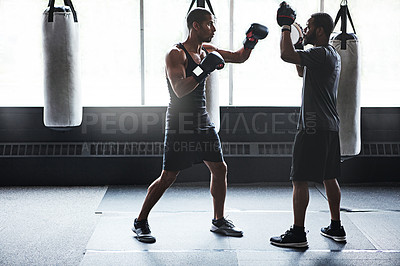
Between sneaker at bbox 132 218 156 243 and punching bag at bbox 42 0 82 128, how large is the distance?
1.06 m

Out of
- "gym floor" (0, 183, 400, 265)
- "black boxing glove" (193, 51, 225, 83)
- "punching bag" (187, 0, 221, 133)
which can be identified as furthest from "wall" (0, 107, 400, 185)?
"black boxing glove" (193, 51, 225, 83)

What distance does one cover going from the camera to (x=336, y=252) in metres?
2.83

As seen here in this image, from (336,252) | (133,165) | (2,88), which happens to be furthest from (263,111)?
(2,88)

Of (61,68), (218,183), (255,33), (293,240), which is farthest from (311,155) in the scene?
(61,68)

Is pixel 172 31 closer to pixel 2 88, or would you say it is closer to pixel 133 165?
pixel 133 165

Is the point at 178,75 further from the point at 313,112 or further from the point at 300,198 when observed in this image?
the point at 300,198

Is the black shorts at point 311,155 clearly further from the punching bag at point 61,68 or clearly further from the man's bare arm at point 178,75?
the punching bag at point 61,68

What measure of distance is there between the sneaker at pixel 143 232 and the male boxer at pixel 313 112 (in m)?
0.80

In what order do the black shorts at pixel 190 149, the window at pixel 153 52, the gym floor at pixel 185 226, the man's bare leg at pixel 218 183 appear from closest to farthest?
the gym floor at pixel 185 226 → the black shorts at pixel 190 149 → the man's bare leg at pixel 218 183 → the window at pixel 153 52

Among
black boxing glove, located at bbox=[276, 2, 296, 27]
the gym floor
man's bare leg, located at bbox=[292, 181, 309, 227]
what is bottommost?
the gym floor

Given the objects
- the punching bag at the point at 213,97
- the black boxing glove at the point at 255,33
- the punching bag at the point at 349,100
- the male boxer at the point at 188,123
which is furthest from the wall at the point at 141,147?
the male boxer at the point at 188,123

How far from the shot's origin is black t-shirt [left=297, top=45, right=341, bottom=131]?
9.25 ft

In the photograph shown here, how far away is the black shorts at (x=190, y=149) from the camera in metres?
3.00

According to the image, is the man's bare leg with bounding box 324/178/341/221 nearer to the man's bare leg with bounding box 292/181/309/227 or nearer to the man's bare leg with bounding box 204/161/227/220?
the man's bare leg with bounding box 292/181/309/227
